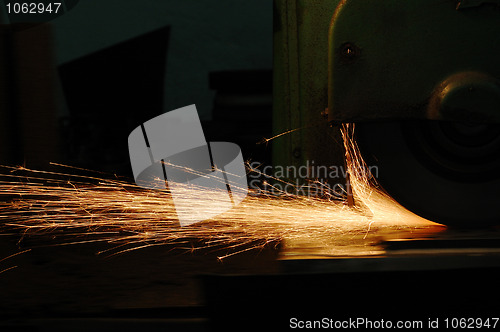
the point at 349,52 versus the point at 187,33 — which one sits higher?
the point at 187,33

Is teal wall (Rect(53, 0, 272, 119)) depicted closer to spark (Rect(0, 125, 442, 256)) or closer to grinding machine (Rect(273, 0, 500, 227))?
spark (Rect(0, 125, 442, 256))

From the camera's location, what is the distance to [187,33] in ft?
14.5

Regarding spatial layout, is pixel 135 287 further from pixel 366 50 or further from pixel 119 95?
pixel 119 95

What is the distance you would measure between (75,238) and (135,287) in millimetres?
786

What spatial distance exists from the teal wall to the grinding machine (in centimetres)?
163

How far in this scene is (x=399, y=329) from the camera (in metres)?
1.61

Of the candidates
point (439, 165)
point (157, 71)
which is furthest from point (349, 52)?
point (157, 71)

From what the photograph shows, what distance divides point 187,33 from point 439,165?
2507 mm

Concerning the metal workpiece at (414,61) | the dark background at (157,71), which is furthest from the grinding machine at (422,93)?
the dark background at (157,71)

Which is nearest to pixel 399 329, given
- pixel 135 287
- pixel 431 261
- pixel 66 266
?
pixel 431 261

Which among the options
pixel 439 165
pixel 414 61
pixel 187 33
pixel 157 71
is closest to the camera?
pixel 414 61

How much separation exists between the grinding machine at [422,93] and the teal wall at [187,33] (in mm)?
1632

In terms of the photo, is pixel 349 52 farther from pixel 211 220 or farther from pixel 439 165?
pixel 211 220

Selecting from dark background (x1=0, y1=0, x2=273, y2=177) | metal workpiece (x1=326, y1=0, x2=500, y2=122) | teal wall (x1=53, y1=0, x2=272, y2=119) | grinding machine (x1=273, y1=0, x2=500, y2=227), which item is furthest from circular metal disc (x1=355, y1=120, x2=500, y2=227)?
teal wall (x1=53, y1=0, x2=272, y2=119)
